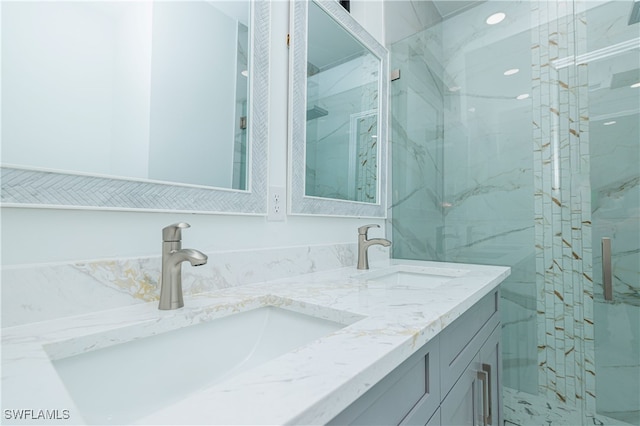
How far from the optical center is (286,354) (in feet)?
1.41

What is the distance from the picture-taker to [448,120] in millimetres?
1859

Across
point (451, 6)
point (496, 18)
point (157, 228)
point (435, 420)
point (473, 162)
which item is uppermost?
point (451, 6)

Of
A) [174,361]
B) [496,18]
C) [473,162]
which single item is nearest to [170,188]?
[174,361]

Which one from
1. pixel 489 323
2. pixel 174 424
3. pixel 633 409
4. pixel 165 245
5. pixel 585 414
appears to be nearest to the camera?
pixel 174 424

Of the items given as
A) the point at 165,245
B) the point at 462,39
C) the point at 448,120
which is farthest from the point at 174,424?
the point at 462,39

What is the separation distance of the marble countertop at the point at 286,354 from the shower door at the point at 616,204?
0.85 m

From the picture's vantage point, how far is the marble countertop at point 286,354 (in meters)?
0.31

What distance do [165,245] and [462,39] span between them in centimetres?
202

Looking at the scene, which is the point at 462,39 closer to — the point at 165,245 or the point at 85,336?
the point at 165,245

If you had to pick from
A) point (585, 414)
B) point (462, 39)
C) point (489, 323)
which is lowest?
point (585, 414)

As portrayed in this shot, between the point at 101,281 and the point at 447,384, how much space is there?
73cm

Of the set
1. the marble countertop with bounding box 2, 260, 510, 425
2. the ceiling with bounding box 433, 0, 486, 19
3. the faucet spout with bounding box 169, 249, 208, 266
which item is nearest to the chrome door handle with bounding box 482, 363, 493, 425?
the marble countertop with bounding box 2, 260, 510, 425

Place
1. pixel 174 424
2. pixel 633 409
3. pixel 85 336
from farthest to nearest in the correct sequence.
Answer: pixel 633 409 → pixel 85 336 → pixel 174 424

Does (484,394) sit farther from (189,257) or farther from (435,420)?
(189,257)
